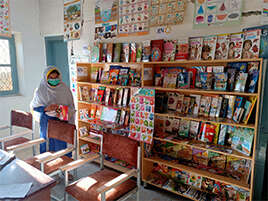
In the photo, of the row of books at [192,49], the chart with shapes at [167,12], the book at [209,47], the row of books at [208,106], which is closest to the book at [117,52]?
the row of books at [192,49]

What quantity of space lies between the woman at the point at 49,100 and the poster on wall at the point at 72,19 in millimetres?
1043

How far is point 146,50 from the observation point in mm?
2566

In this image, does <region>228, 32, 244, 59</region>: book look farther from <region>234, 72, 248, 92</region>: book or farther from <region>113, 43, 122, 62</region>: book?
<region>113, 43, 122, 62</region>: book

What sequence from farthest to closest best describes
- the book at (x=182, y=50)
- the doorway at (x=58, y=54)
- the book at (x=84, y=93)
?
the doorway at (x=58, y=54) < the book at (x=84, y=93) < the book at (x=182, y=50)

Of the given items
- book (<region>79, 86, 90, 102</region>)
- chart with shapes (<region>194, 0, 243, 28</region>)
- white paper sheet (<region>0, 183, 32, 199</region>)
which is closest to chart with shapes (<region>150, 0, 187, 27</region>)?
chart with shapes (<region>194, 0, 243, 28</region>)

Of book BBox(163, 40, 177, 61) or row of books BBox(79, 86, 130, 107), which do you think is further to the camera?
row of books BBox(79, 86, 130, 107)

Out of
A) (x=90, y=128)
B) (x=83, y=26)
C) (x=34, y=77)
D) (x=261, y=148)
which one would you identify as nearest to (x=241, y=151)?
(x=261, y=148)

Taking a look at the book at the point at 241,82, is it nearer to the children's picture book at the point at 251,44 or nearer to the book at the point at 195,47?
the children's picture book at the point at 251,44

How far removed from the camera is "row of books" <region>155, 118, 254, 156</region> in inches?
79.7

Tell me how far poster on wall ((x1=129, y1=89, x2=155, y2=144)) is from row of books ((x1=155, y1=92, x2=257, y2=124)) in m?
0.13

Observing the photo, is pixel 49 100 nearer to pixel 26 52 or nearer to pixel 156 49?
pixel 156 49

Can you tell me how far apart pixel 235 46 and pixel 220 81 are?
14.7 inches

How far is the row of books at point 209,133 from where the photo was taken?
2023 mm

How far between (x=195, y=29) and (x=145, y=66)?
705mm
